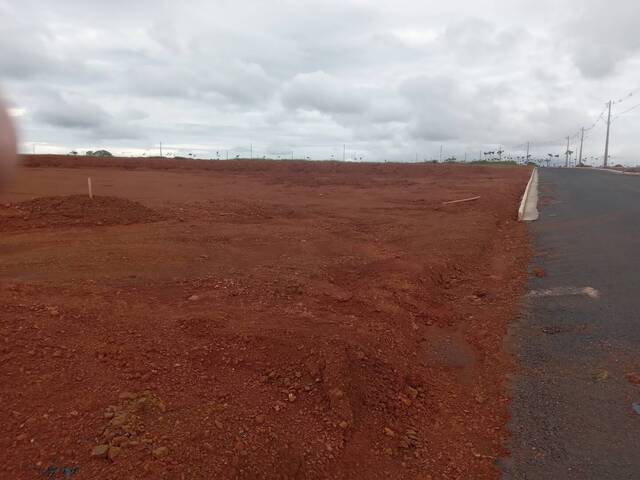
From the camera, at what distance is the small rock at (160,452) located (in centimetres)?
285

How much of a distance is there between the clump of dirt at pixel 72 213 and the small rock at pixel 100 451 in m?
9.15

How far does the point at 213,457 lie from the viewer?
2.90 m

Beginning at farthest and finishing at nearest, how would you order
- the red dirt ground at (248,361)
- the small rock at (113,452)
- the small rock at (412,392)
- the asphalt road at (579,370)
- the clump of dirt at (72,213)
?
the clump of dirt at (72,213) → the small rock at (412,392) → the asphalt road at (579,370) → the red dirt ground at (248,361) → the small rock at (113,452)

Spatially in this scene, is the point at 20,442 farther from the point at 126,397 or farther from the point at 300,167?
the point at 300,167

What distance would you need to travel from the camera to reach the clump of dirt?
1105cm

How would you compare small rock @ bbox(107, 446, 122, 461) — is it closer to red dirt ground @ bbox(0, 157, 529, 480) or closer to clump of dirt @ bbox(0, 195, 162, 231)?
red dirt ground @ bbox(0, 157, 529, 480)

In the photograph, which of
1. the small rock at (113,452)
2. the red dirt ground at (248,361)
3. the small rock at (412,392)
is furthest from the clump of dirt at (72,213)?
the small rock at (113,452)

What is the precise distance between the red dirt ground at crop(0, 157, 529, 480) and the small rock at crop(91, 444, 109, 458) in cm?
2

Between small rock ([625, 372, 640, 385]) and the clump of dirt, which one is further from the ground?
the clump of dirt

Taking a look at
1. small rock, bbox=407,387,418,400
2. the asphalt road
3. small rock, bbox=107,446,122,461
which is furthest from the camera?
small rock, bbox=407,387,418,400

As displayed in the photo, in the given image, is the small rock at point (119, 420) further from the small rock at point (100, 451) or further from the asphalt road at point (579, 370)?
the asphalt road at point (579, 370)

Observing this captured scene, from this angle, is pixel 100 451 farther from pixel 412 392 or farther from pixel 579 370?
pixel 579 370

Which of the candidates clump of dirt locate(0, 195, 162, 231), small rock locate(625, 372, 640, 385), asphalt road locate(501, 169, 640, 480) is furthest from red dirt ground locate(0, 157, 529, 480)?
clump of dirt locate(0, 195, 162, 231)

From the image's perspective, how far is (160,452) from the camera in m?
2.87
